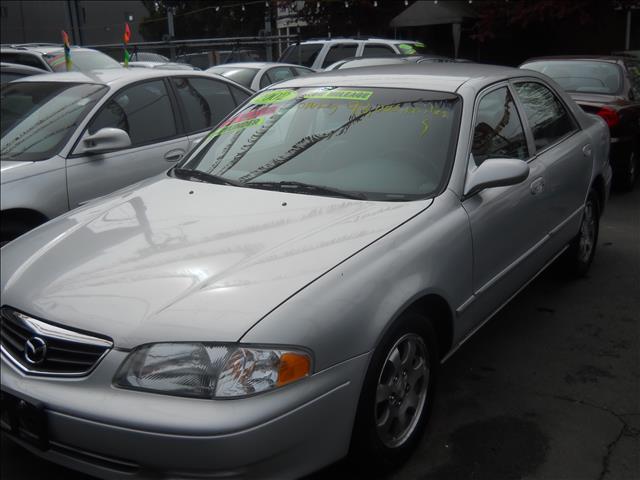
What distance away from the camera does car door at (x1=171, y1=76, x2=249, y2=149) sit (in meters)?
5.78

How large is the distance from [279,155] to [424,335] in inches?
49.7

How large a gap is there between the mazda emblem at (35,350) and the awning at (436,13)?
2004 centimetres

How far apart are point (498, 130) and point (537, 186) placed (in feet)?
1.31

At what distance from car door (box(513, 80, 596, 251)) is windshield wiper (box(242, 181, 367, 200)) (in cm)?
130

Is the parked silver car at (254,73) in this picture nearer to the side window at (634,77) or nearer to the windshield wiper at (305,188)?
the side window at (634,77)

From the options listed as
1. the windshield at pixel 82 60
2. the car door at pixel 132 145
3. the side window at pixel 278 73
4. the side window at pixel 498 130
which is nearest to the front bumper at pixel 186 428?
the side window at pixel 498 130

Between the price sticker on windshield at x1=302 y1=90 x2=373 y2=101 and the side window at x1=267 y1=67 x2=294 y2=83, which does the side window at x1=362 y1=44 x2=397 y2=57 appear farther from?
the price sticker on windshield at x1=302 y1=90 x2=373 y2=101

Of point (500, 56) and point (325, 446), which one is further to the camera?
point (500, 56)

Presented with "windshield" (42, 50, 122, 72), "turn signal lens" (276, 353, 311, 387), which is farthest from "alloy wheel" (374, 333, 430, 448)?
"windshield" (42, 50, 122, 72)

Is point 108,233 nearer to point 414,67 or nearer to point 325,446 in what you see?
point 325,446

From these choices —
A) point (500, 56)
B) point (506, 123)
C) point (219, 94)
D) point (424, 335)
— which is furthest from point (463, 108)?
point (500, 56)

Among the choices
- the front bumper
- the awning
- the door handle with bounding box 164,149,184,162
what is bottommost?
the front bumper

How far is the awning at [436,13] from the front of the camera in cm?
2075

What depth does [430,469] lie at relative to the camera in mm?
2902
